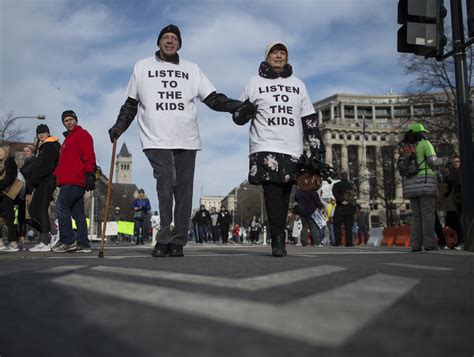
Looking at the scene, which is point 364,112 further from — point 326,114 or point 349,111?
point 326,114

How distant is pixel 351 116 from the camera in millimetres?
127875

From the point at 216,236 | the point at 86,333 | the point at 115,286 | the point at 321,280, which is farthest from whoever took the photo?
the point at 216,236

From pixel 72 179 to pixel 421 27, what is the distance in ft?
16.8

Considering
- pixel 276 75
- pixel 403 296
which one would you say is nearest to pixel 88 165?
pixel 276 75

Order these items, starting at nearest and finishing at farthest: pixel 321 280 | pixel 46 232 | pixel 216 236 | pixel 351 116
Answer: pixel 321 280 < pixel 46 232 < pixel 216 236 < pixel 351 116

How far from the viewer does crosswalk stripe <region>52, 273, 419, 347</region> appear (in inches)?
48.4

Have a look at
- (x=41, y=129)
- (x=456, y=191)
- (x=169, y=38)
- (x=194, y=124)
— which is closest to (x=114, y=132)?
(x=194, y=124)

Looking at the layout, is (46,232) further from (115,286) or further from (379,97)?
(379,97)

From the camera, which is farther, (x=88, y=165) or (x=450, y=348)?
(x=88, y=165)

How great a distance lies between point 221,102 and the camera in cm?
583

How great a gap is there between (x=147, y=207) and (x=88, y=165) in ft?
38.1

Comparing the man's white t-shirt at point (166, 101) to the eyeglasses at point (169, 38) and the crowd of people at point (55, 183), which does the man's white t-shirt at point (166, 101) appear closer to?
the eyeglasses at point (169, 38)

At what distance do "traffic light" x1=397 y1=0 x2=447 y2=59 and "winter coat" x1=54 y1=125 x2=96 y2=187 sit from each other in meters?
4.52

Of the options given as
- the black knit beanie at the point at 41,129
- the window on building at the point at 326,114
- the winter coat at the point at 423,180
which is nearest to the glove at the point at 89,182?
the black knit beanie at the point at 41,129
